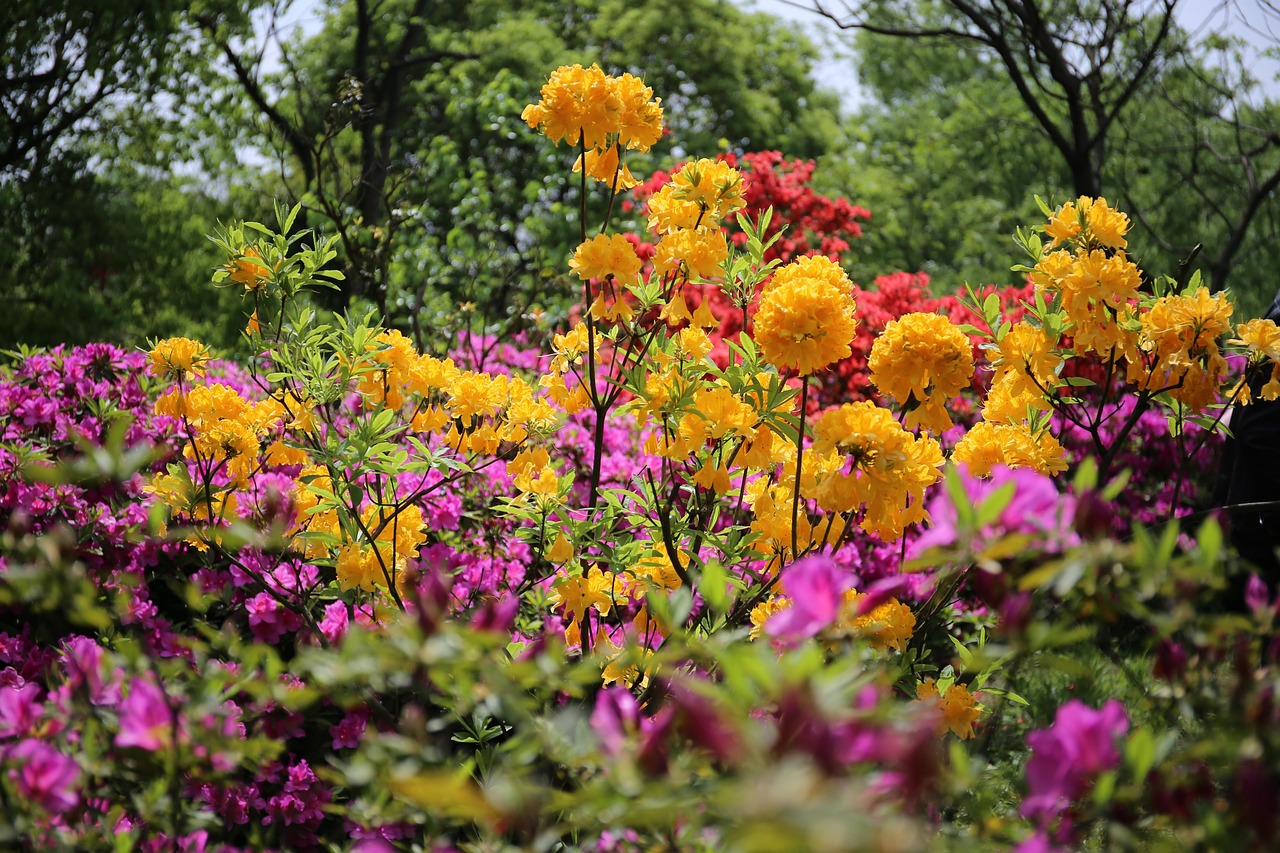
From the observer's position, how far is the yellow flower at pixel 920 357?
1.58m

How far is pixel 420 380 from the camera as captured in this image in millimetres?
2035

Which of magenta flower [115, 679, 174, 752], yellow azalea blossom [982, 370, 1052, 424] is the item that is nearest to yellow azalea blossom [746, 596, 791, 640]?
yellow azalea blossom [982, 370, 1052, 424]

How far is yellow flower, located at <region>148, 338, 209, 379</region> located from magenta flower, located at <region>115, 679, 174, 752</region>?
4.22ft

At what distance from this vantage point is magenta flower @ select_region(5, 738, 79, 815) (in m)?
0.85

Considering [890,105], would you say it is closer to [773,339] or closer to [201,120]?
[201,120]

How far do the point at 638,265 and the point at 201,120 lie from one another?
10768mm

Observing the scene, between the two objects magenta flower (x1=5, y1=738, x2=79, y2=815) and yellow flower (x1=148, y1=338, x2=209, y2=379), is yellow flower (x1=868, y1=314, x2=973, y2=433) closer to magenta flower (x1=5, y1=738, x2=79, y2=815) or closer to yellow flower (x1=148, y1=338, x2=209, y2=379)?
magenta flower (x1=5, y1=738, x2=79, y2=815)

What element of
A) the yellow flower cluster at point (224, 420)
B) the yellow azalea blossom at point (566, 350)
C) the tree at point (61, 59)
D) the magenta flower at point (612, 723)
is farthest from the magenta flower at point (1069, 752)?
the tree at point (61, 59)

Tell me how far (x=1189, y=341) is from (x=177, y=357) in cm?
199

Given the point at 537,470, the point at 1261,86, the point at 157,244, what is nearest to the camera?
the point at 537,470

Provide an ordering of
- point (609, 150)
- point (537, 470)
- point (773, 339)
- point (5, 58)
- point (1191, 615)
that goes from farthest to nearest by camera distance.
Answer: point (5, 58)
point (537, 470)
point (609, 150)
point (773, 339)
point (1191, 615)

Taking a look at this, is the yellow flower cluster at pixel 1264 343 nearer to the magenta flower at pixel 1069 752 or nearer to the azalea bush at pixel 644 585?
the azalea bush at pixel 644 585

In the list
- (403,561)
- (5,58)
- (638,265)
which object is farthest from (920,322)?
(5,58)

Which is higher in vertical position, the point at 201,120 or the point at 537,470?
the point at 201,120
